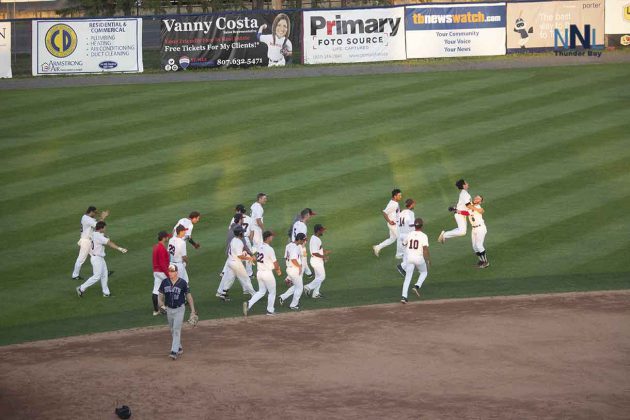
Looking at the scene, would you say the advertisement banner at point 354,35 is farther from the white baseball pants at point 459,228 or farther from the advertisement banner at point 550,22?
the white baseball pants at point 459,228

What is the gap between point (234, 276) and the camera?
21781 millimetres

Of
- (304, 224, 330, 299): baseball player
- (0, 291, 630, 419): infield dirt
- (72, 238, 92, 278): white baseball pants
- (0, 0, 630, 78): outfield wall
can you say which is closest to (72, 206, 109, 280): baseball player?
Answer: (72, 238, 92, 278): white baseball pants

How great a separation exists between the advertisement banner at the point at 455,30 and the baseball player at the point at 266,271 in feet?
75.9

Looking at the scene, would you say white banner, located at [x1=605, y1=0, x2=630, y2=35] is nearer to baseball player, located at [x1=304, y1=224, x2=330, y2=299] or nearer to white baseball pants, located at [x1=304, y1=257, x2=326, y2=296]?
white baseball pants, located at [x1=304, y1=257, x2=326, y2=296]

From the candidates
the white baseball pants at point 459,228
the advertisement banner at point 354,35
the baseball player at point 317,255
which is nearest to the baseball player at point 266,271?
the baseball player at point 317,255

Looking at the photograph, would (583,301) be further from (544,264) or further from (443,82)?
(443,82)

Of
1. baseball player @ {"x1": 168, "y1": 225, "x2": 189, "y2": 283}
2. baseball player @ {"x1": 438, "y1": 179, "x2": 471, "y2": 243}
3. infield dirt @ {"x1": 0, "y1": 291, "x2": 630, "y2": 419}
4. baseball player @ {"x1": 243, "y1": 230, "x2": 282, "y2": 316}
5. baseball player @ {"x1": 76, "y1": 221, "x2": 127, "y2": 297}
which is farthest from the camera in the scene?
baseball player @ {"x1": 438, "y1": 179, "x2": 471, "y2": 243}

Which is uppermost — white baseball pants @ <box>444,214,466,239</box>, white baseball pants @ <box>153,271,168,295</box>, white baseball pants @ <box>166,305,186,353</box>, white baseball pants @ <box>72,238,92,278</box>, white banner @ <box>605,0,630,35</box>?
white banner @ <box>605,0,630,35</box>

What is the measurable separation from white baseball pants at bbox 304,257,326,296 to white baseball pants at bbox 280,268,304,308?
0.49 meters

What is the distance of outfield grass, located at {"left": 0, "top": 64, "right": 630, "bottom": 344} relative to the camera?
76.0 feet

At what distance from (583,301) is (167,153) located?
15.9 m

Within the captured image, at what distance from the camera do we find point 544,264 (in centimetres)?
2375

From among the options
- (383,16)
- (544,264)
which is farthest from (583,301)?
(383,16)

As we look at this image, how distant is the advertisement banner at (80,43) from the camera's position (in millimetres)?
41281
